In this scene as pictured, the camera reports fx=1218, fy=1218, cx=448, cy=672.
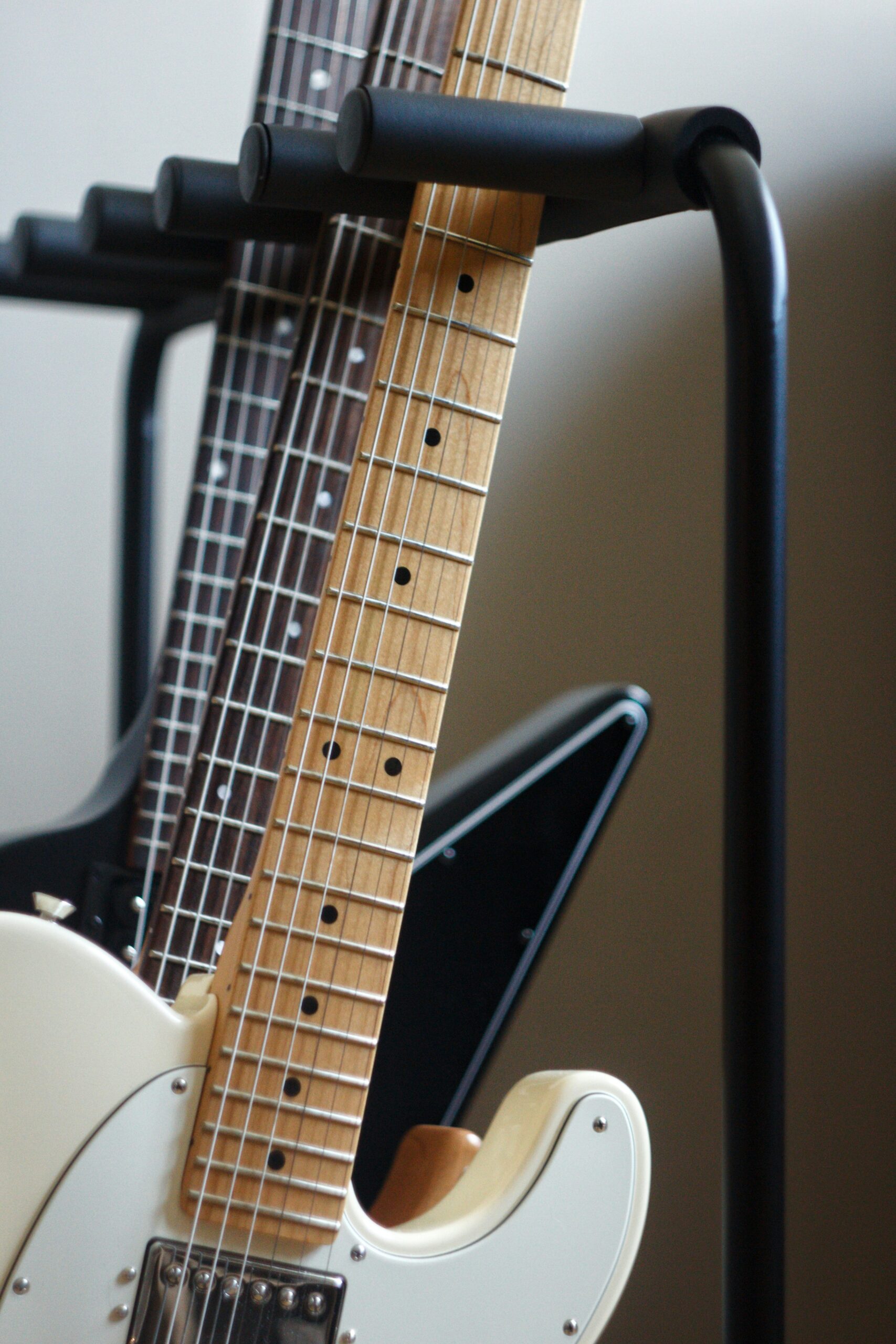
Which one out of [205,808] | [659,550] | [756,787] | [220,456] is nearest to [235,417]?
[220,456]

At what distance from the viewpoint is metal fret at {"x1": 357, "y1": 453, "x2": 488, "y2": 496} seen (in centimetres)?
44

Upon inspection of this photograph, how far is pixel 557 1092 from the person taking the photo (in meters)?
0.45

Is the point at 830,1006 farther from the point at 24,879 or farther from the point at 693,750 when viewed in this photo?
the point at 24,879

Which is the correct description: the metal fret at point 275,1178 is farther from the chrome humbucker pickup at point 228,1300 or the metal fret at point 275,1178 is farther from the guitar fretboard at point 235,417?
the guitar fretboard at point 235,417

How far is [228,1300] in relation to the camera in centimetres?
40

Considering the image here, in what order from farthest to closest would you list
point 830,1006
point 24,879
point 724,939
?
point 830,1006
point 24,879
point 724,939

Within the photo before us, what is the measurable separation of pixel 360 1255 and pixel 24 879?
0.32 meters

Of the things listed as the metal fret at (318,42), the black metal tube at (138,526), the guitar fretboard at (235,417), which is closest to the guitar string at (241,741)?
the guitar fretboard at (235,417)

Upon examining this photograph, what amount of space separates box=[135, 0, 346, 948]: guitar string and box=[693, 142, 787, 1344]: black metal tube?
15.4 inches

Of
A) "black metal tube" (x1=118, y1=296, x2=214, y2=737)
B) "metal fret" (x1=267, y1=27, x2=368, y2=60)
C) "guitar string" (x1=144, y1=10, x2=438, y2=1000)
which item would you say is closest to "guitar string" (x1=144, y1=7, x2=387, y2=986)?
"guitar string" (x1=144, y1=10, x2=438, y2=1000)

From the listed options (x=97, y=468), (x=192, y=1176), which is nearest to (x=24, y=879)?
(x=192, y=1176)

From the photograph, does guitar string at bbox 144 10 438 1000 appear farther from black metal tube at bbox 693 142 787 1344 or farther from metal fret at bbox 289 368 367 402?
black metal tube at bbox 693 142 787 1344

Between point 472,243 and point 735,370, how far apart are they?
5.1 inches

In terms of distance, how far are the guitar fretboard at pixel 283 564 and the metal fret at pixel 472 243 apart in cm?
15
